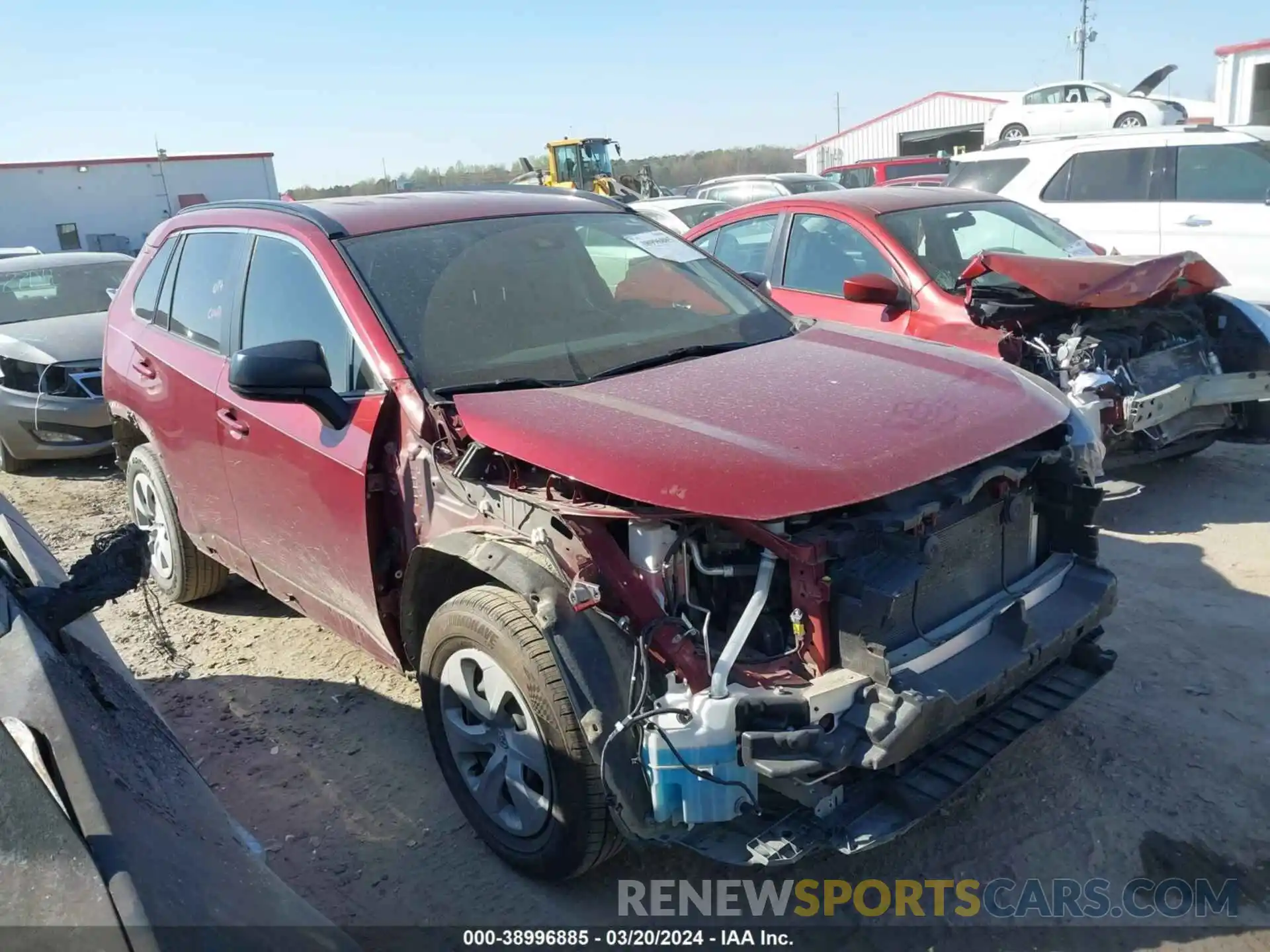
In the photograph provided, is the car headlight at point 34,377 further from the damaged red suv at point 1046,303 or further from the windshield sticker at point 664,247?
the windshield sticker at point 664,247

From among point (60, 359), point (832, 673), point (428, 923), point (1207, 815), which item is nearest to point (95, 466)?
point (60, 359)

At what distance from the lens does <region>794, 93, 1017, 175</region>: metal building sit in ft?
109

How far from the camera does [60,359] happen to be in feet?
25.5

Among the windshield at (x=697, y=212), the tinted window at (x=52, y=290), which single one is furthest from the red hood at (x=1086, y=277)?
the windshield at (x=697, y=212)

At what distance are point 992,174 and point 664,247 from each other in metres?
6.30

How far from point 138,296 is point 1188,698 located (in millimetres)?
5007

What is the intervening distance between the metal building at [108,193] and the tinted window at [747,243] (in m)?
26.9

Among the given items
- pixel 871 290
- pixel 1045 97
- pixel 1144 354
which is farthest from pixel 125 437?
pixel 1045 97

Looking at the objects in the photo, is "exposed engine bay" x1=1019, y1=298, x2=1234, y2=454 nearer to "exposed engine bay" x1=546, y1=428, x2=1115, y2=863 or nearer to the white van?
"exposed engine bay" x1=546, y1=428, x2=1115, y2=863

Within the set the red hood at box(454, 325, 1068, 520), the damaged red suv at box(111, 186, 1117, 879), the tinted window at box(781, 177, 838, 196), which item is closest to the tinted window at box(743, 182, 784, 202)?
the tinted window at box(781, 177, 838, 196)

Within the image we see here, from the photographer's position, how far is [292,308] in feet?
12.2

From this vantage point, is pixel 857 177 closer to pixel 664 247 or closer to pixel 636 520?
pixel 664 247

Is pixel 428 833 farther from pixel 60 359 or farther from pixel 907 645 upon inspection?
pixel 60 359

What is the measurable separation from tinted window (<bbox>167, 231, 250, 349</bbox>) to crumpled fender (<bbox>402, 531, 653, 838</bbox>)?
2033 mm
